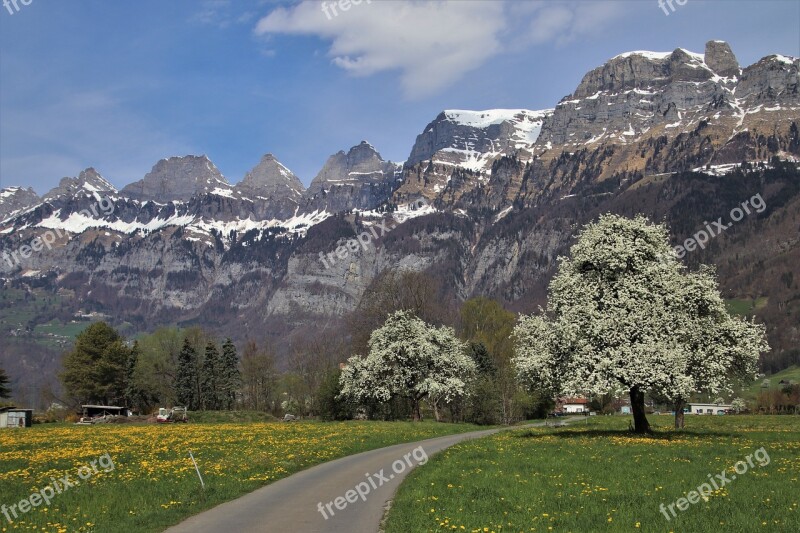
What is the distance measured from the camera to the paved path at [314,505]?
57.7 feet

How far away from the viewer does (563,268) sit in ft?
144

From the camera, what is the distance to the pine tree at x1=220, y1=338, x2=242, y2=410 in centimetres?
12125

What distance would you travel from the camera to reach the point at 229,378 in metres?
123

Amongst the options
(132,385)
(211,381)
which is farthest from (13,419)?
(211,381)

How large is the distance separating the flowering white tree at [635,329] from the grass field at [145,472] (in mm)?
13302

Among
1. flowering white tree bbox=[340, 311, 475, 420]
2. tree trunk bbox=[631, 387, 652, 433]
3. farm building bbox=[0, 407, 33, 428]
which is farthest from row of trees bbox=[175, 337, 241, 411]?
tree trunk bbox=[631, 387, 652, 433]

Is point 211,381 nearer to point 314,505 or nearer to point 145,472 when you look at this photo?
point 145,472

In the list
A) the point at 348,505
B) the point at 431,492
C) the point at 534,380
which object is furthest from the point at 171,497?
the point at 534,380

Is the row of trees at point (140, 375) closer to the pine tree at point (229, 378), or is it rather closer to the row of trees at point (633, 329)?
the pine tree at point (229, 378)

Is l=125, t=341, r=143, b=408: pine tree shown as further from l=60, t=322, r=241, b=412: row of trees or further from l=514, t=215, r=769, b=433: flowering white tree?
l=514, t=215, r=769, b=433: flowering white tree

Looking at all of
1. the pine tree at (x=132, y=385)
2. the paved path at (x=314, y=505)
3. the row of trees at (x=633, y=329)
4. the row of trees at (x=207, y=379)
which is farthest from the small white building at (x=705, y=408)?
the paved path at (x=314, y=505)

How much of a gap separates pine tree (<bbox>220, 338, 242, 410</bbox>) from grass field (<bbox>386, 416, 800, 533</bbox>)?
313 feet

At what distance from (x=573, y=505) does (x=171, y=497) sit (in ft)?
41.3

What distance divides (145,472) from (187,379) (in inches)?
3804
